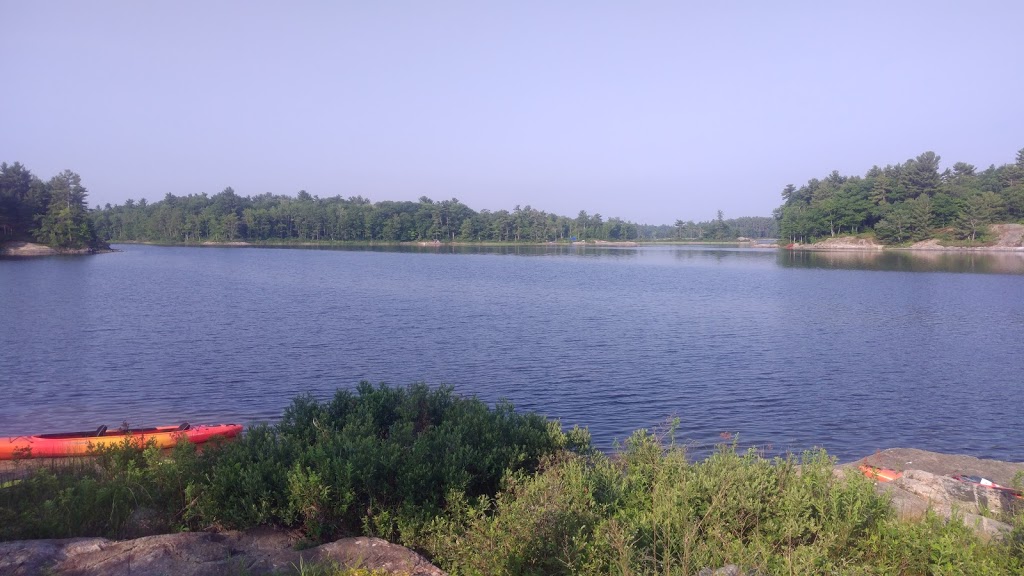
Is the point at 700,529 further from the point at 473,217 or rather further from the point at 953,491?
the point at 473,217

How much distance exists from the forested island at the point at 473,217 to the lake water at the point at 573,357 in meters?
58.1

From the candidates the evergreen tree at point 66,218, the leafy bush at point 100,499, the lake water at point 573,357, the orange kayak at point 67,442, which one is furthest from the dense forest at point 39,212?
the leafy bush at point 100,499

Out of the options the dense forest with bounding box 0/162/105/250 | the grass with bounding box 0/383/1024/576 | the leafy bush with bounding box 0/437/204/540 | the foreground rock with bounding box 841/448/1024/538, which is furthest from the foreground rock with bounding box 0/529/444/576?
the dense forest with bounding box 0/162/105/250

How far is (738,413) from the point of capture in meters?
16.6

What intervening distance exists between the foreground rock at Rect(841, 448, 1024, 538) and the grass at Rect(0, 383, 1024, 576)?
655 millimetres

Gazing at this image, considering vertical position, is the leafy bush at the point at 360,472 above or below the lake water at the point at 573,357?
above

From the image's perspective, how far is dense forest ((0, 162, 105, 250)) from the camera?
85.4 meters

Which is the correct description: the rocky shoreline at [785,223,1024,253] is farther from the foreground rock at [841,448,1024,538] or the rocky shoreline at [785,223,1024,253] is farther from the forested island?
the foreground rock at [841,448,1024,538]

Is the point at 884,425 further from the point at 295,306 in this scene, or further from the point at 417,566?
the point at 295,306

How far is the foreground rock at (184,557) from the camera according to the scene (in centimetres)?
528

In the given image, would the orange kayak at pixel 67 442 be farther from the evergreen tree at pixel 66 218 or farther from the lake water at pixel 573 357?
the evergreen tree at pixel 66 218

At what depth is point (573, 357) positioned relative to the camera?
2256 cm

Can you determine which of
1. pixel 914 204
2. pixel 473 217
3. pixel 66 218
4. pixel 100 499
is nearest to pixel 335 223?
pixel 473 217

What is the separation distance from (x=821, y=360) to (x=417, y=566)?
843 inches
